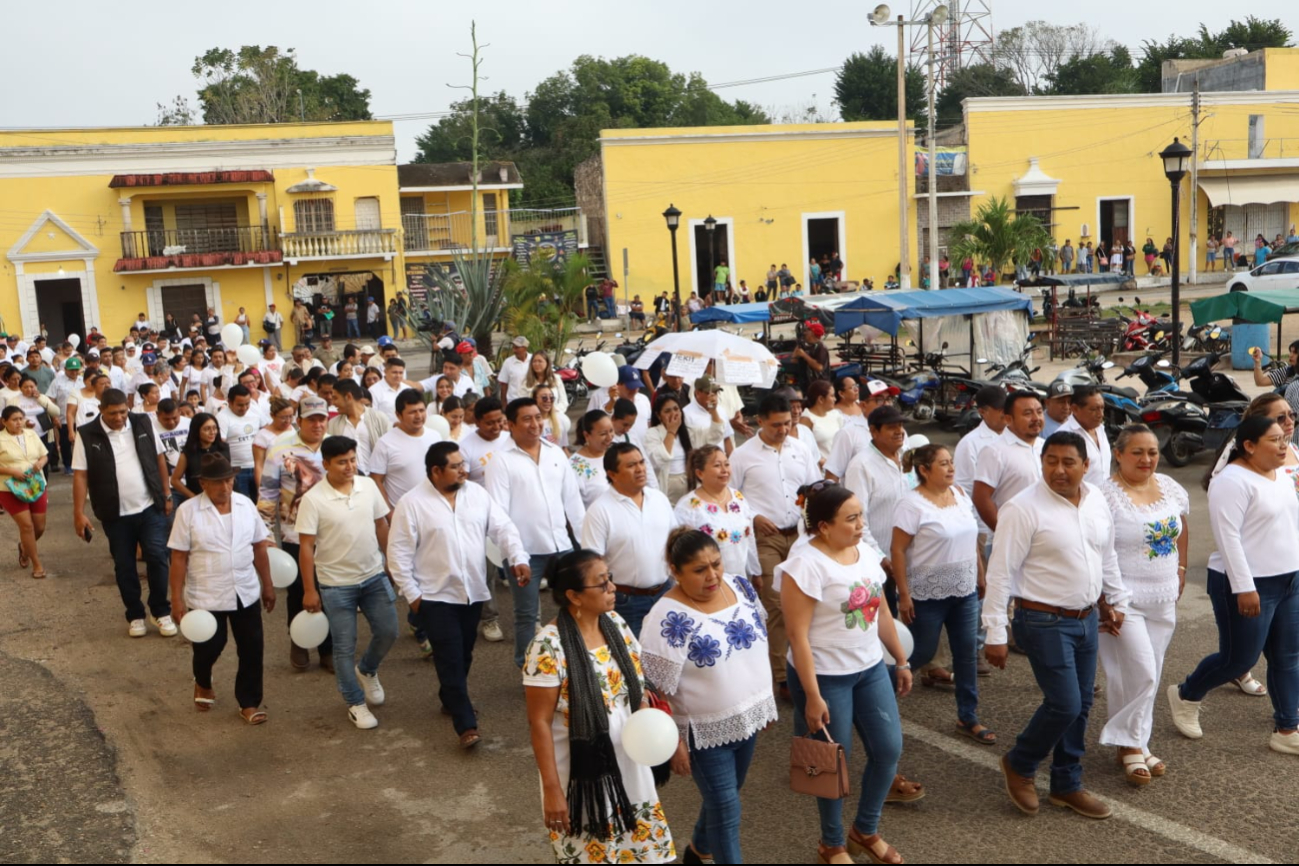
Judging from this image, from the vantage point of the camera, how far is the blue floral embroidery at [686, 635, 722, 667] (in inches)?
168

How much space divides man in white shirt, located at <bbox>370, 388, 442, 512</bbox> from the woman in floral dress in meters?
3.84

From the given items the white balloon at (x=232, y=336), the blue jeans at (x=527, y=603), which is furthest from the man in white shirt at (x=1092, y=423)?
the white balloon at (x=232, y=336)

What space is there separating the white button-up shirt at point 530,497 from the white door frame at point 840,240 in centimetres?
3348

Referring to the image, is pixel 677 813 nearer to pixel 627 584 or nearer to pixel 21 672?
pixel 627 584

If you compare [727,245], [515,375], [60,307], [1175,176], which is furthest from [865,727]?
[60,307]

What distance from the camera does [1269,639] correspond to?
571 centimetres

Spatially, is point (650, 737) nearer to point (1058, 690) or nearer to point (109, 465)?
point (1058, 690)

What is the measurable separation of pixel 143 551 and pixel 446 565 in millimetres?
3623

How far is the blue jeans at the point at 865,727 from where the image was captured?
4.56 metres

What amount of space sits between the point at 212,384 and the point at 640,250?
25.2 metres

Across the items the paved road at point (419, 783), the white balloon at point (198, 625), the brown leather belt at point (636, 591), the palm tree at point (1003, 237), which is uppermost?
the palm tree at point (1003, 237)

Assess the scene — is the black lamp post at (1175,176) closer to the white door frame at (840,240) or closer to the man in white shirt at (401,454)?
the man in white shirt at (401,454)

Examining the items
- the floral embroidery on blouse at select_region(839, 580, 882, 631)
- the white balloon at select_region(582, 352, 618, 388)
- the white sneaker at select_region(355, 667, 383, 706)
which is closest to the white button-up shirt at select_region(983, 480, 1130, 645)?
the floral embroidery on blouse at select_region(839, 580, 882, 631)

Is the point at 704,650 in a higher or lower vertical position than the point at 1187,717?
higher
